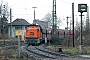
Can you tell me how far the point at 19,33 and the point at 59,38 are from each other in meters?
35.0

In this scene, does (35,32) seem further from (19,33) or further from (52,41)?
(19,33)

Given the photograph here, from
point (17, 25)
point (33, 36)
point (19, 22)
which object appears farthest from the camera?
point (19, 22)

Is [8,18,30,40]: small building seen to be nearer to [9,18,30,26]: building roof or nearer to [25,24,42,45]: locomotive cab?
[9,18,30,26]: building roof

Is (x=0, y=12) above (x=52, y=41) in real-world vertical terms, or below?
above

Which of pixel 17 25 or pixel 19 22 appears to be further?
pixel 19 22

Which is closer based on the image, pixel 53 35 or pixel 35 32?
pixel 35 32

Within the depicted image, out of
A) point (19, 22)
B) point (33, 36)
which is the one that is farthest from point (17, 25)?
point (33, 36)

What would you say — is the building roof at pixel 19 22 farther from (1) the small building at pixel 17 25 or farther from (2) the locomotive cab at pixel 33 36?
(2) the locomotive cab at pixel 33 36

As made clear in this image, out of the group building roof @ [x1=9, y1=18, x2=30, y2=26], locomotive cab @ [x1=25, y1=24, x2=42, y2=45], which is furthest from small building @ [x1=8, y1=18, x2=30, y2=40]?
locomotive cab @ [x1=25, y1=24, x2=42, y2=45]

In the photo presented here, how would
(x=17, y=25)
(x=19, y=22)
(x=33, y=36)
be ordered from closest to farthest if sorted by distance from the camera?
(x=33, y=36), (x=17, y=25), (x=19, y=22)

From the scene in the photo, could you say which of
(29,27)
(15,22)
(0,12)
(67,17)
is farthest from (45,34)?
(15,22)

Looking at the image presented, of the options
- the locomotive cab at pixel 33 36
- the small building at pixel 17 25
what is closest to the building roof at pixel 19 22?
the small building at pixel 17 25

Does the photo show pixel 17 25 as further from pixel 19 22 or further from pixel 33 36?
pixel 33 36

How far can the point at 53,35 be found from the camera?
55.8 metres
